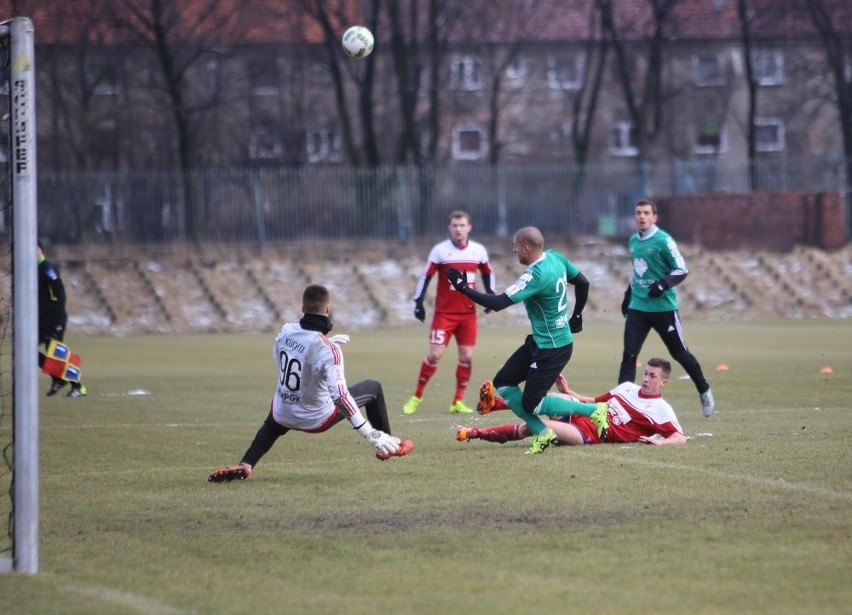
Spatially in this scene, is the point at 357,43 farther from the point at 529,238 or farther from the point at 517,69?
the point at 517,69

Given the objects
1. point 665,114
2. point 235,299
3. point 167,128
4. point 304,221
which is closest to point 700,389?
point 235,299

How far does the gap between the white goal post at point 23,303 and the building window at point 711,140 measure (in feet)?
185

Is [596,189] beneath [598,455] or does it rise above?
above

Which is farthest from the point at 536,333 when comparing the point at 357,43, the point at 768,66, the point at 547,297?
the point at 768,66

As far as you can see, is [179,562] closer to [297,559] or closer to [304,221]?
[297,559]

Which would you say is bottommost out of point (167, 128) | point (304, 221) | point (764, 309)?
point (764, 309)

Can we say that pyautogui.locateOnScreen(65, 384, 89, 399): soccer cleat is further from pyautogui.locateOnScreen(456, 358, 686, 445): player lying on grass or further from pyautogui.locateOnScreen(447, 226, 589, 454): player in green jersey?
pyautogui.locateOnScreen(447, 226, 589, 454): player in green jersey

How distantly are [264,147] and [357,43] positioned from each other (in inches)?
1301

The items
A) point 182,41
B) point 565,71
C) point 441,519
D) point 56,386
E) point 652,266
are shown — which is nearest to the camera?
point 441,519

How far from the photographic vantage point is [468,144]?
65.9 metres

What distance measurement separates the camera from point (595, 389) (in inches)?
631

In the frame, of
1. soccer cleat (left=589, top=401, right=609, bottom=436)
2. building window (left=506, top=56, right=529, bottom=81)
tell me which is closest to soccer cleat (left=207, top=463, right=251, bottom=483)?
soccer cleat (left=589, top=401, right=609, bottom=436)

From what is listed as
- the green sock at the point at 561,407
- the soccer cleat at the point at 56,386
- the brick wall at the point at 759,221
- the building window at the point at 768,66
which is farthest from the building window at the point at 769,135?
the green sock at the point at 561,407

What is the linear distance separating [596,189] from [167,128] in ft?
48.8
